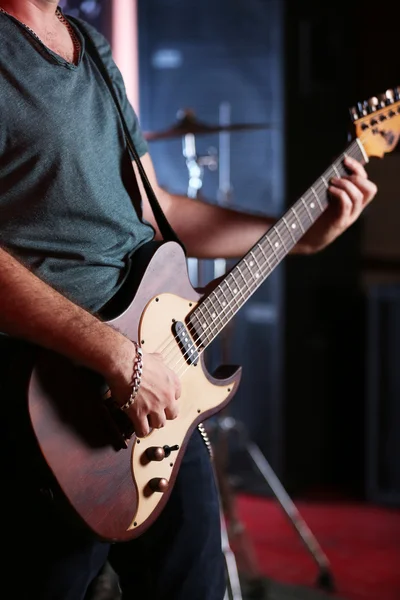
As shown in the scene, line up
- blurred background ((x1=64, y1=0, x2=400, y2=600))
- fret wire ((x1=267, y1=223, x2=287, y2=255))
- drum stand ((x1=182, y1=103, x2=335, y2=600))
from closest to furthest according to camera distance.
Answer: fret wire ((x1=267, y1=223, x2=287, y2=255))
drum stand ((x1=182, y1=103, x2=335, y2=600))
blurred background ((x1=64, y1=0, x2=400, y2=600))

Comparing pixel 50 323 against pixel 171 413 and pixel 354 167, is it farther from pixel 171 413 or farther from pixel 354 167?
pixel 354 167

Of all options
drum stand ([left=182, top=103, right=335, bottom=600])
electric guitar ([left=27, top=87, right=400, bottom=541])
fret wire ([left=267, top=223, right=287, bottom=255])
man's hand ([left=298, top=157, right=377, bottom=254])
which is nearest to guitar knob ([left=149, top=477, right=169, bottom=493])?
electric guitar ([left=27, top=87, right=400, bottom=541])

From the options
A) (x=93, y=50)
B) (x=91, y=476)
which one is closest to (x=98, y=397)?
(x=91, y=476)

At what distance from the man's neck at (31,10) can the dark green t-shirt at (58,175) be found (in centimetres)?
6

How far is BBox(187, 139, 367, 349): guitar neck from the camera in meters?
1.49

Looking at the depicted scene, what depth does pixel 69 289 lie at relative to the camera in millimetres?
1343

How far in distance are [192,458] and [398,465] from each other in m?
2.52

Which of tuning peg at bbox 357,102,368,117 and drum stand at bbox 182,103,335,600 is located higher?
tuning peg at bbox 357,102,368,117

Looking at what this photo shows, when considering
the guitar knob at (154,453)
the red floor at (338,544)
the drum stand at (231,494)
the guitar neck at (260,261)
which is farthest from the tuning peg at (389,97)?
the red floor at (338,544)

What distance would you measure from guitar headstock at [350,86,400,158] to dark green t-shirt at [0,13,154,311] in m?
0.63

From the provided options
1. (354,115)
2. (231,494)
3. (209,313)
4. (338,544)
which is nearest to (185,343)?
(209,313)

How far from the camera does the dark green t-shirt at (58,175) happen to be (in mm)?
1287

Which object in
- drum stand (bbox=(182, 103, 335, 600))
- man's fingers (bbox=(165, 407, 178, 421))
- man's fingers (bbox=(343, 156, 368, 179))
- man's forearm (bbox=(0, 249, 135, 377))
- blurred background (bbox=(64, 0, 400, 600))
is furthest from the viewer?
blurred background (bbox=(64, 0, 400, 600))

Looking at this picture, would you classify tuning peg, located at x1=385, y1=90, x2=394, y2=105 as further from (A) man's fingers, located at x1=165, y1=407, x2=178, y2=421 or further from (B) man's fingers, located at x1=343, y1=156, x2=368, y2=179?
(A) man's fingers, located at x1=165, y1=407, x2=178, y2=421
